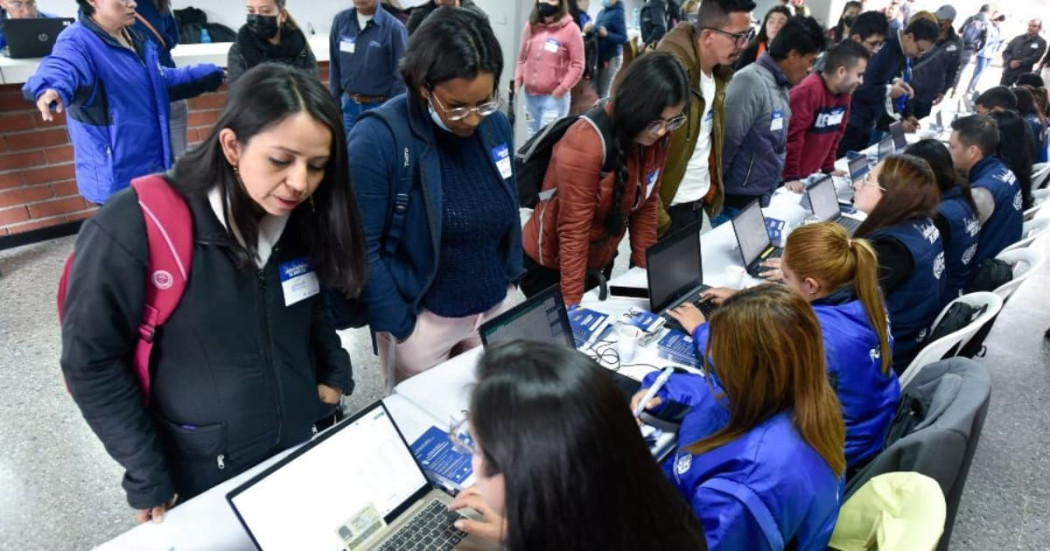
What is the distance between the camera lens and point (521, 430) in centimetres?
72

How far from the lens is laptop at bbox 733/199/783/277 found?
2.51 meters

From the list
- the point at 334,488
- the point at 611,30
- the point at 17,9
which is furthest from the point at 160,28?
the point at 611,30

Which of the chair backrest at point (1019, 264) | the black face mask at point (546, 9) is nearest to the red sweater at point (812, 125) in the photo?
the chair backrest at point (1019, 264)

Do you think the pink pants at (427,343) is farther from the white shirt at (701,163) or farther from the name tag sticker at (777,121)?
the name tag sticker at (777,121)

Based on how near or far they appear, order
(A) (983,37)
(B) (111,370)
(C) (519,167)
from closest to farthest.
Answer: (B) (111,370) → (C) (519,167) → (A) (983,37)

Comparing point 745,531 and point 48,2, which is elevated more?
point 48,2

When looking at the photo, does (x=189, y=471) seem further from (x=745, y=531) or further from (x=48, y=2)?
(x=48, y=2)

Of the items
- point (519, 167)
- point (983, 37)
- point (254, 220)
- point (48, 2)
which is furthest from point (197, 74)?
point (983, 37)

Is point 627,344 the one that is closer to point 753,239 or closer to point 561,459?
point 753,239

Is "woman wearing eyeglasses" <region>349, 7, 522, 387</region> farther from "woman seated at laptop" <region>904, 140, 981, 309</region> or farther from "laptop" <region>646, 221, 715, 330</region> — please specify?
"woman seated at laptop" <region>904, 140, 981, 309</region>

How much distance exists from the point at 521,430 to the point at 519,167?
5.15ft

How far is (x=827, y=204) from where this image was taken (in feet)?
10.6

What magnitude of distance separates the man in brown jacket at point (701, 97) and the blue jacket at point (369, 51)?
2064 millimetres

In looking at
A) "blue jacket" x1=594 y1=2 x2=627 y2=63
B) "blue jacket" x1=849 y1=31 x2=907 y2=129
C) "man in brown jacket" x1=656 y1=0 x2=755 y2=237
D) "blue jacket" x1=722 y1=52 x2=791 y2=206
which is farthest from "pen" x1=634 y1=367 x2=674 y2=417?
"blue jacket" x1=594 y1=2 x2=627 y2=63
